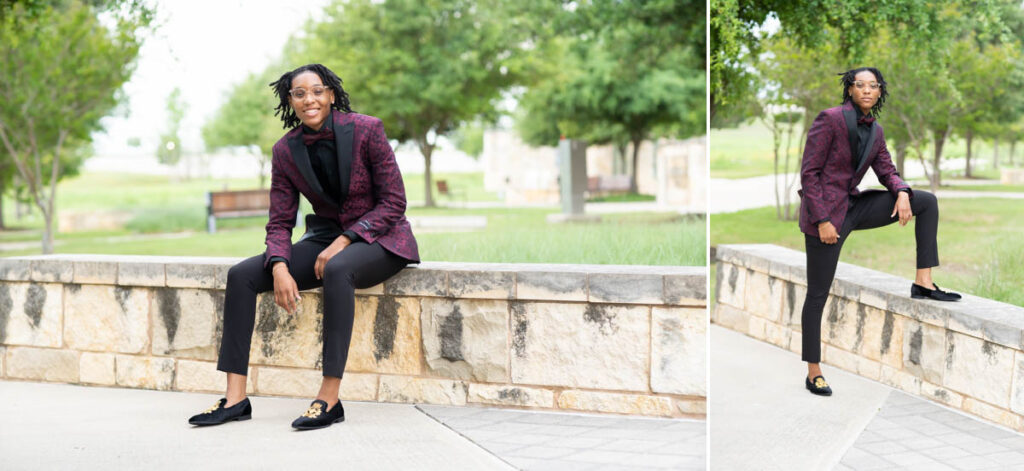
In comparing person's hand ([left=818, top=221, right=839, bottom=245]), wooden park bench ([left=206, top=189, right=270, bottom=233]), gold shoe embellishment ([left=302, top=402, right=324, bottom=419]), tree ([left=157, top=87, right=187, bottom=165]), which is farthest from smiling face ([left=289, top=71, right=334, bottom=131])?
tree ([left=157, top=87, right=187, bottom=165])

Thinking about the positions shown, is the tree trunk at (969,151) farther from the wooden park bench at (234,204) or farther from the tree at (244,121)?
the tree at (244,121)

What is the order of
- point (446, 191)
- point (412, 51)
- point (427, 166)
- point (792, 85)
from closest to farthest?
point (792, 85)
point (412, 51)
point (427, 166)
point (446, 191)

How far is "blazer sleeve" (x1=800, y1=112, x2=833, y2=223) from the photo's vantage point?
13.5ft

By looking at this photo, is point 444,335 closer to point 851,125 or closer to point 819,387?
point 819,387

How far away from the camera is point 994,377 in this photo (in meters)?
3.90

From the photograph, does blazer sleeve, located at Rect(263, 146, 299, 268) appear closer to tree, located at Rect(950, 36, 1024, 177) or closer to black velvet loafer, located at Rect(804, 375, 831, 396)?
black velvet loafer, located at Rect(804, 375, 831, 396)

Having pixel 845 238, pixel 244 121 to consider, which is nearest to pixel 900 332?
pixel 845 238

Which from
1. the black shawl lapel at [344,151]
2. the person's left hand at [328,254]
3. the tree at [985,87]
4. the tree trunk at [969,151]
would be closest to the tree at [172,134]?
the tree at [985,87]

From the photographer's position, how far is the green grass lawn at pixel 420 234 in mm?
6133

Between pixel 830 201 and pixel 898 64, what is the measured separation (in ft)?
12.4

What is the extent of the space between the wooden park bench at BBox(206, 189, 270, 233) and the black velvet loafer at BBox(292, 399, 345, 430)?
12915 mm

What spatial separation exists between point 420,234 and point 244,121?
77.0 ft

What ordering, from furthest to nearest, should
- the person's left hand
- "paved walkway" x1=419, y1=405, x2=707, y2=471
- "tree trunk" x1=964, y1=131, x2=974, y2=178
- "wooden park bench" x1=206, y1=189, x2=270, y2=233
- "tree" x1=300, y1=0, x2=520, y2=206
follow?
1. "tree" x1=300, y1=0, x2=520, y2=206
2. "wooden park bench" x1=206, y1=189, x2=270, y2=233
3. "tree trunk" x1=964, y1=131, x2=974, y2=178
4. the person's left hand
5. "paved walkway" x1=419, y1=405, x2=707, y2=471

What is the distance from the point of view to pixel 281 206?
3844 mm
